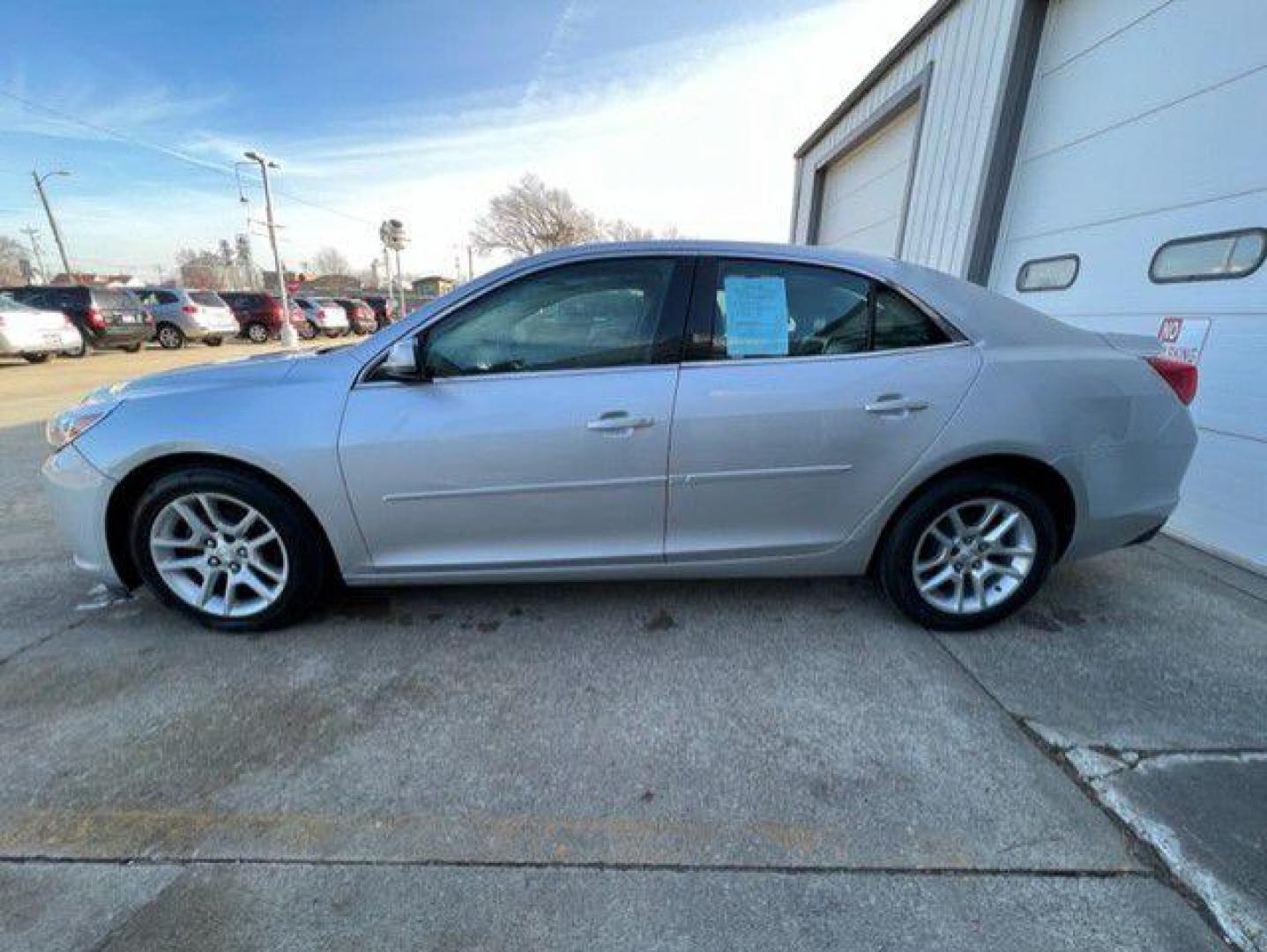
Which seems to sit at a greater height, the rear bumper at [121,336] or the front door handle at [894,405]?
the front door handle at [894,405]

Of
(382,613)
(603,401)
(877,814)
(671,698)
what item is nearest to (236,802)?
(382,613)

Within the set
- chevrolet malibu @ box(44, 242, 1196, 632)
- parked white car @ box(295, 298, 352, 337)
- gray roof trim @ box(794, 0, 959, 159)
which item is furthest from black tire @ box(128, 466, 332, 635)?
parked white car @ box(295, 298, 352, 337)

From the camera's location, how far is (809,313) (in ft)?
7.93

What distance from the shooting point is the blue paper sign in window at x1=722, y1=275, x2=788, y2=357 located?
2369mm

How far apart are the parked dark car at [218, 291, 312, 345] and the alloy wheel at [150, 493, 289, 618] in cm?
2114

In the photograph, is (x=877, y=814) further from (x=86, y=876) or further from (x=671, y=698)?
(x=86, y=876)

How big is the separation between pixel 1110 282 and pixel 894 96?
3823mm

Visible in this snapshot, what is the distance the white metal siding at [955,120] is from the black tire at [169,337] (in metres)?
18.0

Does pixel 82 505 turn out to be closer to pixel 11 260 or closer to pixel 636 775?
pixel 636 775

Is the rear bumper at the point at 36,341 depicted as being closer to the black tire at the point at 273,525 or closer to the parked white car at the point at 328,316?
the parked white car at the point at 328,316

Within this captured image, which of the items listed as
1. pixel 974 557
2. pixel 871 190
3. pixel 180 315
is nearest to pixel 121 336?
pixel 180 315

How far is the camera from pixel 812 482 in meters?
2.41

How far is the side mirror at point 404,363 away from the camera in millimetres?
2301

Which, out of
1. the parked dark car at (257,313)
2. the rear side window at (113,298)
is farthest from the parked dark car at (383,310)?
the rear side window at (113,298)
